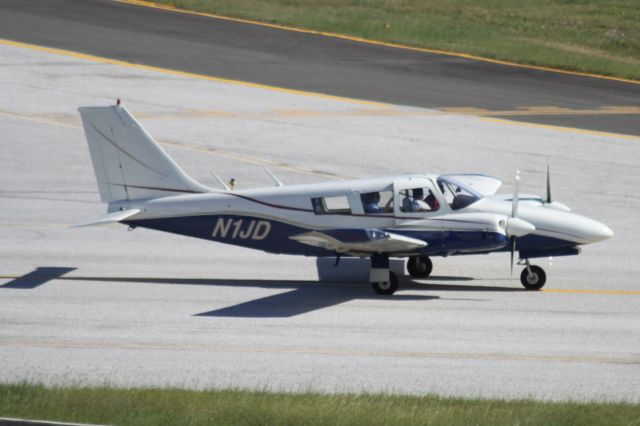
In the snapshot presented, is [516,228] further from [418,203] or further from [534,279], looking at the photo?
[418,203]

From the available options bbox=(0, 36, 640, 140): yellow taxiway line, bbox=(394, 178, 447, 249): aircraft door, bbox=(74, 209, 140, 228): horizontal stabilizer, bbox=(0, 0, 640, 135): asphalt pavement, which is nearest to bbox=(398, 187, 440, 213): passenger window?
bbox=(394, 178, 447, 249): aircraft door

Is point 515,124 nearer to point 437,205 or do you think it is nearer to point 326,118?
point 326,118

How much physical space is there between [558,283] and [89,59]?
26339 millimetres

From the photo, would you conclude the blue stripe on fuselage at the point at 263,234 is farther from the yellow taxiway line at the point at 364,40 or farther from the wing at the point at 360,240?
the yellow taxiway line at the point at 364,40

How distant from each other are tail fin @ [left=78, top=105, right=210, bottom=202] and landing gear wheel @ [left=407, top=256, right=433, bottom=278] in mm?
4783

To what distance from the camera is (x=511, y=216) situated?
2228 centimetres

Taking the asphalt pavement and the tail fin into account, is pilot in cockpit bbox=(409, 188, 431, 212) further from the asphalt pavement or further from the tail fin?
the asphalt pavement

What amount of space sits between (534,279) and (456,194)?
7.82ft

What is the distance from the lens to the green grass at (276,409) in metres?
13.9

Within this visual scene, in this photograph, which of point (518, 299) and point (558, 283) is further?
point (558, 283)

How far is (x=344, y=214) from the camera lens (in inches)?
896

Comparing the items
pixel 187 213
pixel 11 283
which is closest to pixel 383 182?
pixel 187 213

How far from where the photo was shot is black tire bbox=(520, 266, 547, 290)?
22781 millimetres

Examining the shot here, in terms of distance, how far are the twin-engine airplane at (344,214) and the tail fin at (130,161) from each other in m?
0.02
